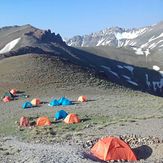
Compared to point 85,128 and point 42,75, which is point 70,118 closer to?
point 85,128

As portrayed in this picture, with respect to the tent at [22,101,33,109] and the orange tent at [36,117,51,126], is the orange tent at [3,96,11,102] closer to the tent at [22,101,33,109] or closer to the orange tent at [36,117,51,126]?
the tent at [22,101,33,109]

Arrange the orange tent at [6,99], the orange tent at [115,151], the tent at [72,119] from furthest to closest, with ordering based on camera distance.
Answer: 1. the orange tent at [6,99]
2. the tent at [72,119]
3. the orange tent at [115,151]

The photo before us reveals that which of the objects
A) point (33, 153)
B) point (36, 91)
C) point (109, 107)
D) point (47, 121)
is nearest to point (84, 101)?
point (109, 107)

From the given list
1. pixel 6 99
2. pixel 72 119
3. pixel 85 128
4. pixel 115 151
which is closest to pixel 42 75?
pixel 6 99

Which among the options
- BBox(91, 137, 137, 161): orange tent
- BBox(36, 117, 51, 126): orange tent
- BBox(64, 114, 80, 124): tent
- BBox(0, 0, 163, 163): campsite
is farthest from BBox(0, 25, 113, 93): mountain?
BBox(91, 137, 137, 161): orange tent

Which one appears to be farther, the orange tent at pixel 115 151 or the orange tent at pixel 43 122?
the orange tent at pixel 43 122

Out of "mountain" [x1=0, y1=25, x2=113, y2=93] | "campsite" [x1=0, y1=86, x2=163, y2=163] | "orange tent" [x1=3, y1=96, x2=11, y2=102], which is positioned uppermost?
"mountain" [x1=0, y1=25, x2=113, y2=93]

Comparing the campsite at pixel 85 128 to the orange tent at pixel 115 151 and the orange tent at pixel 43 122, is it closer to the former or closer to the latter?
the orange tent at pixel 43 122

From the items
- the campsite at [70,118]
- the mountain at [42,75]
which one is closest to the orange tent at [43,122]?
the campsite at [70,118]

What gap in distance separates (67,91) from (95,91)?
4349 millimetres

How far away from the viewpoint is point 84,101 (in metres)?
61.2

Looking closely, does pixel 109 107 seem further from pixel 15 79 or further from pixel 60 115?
pixel 15 79

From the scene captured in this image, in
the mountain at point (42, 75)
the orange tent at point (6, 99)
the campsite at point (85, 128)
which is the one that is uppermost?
the mountain at point (42, 75)

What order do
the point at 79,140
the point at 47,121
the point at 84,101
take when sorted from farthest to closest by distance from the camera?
the point at 84,101, the point at 47,121, the point at 79,140
